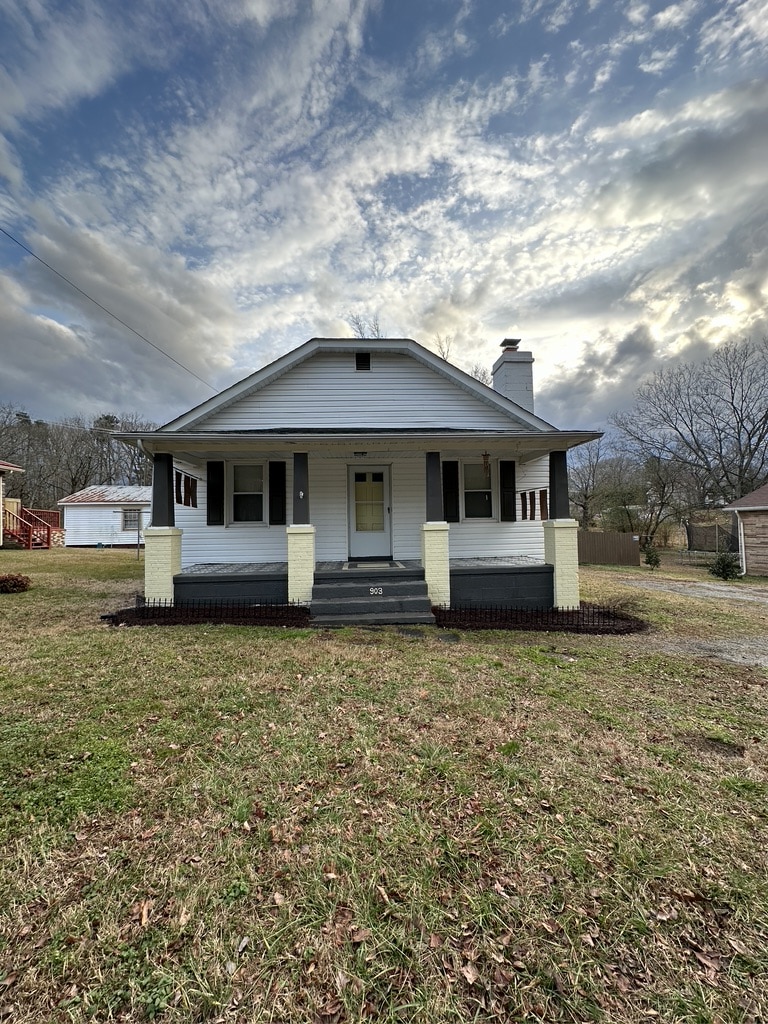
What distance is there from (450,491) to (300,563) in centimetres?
383

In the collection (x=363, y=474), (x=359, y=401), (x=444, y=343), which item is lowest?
(x=363, y=474)

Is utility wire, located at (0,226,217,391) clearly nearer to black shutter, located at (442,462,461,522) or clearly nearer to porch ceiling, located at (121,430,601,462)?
porch ceiling, located at (121,430,601,462)

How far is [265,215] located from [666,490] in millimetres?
25571

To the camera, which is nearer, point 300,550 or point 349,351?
point 300,550

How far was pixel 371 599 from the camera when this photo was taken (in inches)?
281

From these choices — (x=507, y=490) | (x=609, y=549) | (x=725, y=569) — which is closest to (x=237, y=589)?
(x=507, y=490)

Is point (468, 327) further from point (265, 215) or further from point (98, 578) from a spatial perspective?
point (98, 578)

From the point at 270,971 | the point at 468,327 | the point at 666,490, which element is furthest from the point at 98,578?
the point at 666,490

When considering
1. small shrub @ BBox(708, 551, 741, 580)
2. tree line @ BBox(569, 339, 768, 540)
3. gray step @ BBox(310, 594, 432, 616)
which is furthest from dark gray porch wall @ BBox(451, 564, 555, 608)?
tree line @ BBox(569, 339, 768, 540)

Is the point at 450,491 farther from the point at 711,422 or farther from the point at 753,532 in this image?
the point at 711,422

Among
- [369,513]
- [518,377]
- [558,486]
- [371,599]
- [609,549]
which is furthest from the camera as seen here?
[609,549]

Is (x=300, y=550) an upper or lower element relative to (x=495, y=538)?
lower

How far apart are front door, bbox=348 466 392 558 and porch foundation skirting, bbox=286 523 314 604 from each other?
2.05 metres

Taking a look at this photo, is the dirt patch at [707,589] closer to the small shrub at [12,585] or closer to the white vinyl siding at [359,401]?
the white vinyl siding at [359,401]
